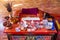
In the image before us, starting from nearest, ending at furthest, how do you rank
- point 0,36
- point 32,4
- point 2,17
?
point 0,36
point 2,17
point 32,4

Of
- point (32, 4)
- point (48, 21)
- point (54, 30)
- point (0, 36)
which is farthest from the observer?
point (32, 4)

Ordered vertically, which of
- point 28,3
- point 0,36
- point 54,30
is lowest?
point 0,36

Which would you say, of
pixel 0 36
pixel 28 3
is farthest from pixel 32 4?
pixel 0 36

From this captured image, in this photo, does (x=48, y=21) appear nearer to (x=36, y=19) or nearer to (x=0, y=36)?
(x=36, y=19)

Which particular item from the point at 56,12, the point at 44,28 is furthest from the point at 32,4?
the point at 44,28

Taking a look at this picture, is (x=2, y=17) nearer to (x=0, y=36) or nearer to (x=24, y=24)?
(x=0, y=36)

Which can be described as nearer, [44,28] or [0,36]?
[44,28]

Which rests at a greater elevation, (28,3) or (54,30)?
(28,3)

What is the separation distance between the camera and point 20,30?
254 centimetres

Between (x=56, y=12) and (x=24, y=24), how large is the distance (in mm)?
1749

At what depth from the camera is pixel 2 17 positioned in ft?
12.7

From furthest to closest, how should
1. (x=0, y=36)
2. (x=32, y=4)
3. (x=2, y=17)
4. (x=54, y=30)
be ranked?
(x=32, y=4)
(x=2, y=17)
(x=0, y=36)
(x=54, y=30)

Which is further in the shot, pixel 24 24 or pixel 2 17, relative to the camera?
pixel 2 17

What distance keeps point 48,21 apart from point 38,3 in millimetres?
1914
